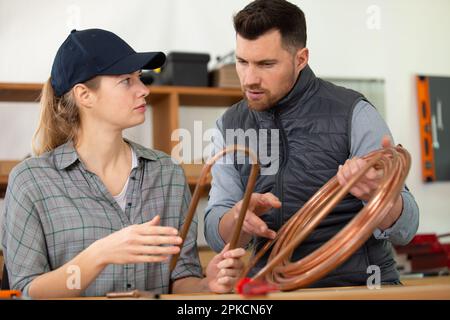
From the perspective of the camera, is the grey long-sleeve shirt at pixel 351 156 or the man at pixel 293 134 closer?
the grey long-sleeve shirt at pixel 351 156

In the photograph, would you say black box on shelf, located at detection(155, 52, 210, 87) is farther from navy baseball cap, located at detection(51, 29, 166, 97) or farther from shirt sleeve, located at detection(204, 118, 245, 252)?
navy baseball cap, located at detection(51, 29, 166, 97)

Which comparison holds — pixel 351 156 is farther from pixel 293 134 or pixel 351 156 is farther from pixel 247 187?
pixel 247 187

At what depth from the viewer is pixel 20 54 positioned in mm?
4055

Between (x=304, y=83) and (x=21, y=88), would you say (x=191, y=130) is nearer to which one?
(x=21, y=88)

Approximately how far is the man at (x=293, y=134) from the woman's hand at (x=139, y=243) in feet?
1.52

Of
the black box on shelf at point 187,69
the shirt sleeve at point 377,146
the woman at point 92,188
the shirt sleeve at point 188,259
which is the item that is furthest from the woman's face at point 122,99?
the black box on shelf at point 187,69

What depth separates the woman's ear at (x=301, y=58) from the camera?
216 cm

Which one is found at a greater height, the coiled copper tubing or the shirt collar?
the shirt collar

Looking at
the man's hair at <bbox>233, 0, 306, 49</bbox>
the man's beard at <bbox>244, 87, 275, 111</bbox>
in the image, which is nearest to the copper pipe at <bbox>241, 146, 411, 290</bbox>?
the man's beard at <bbox>244, 87, 275, 111</bbox>

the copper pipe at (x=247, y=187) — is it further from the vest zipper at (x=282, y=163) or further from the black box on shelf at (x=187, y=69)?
the black box on shelf at (x=187, y=69)

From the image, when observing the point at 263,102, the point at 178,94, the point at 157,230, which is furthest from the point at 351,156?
the point at 178,94

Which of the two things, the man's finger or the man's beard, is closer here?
the man's finger

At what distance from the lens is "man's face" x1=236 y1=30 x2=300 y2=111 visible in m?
2.07

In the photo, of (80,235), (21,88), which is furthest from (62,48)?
(21,88)
